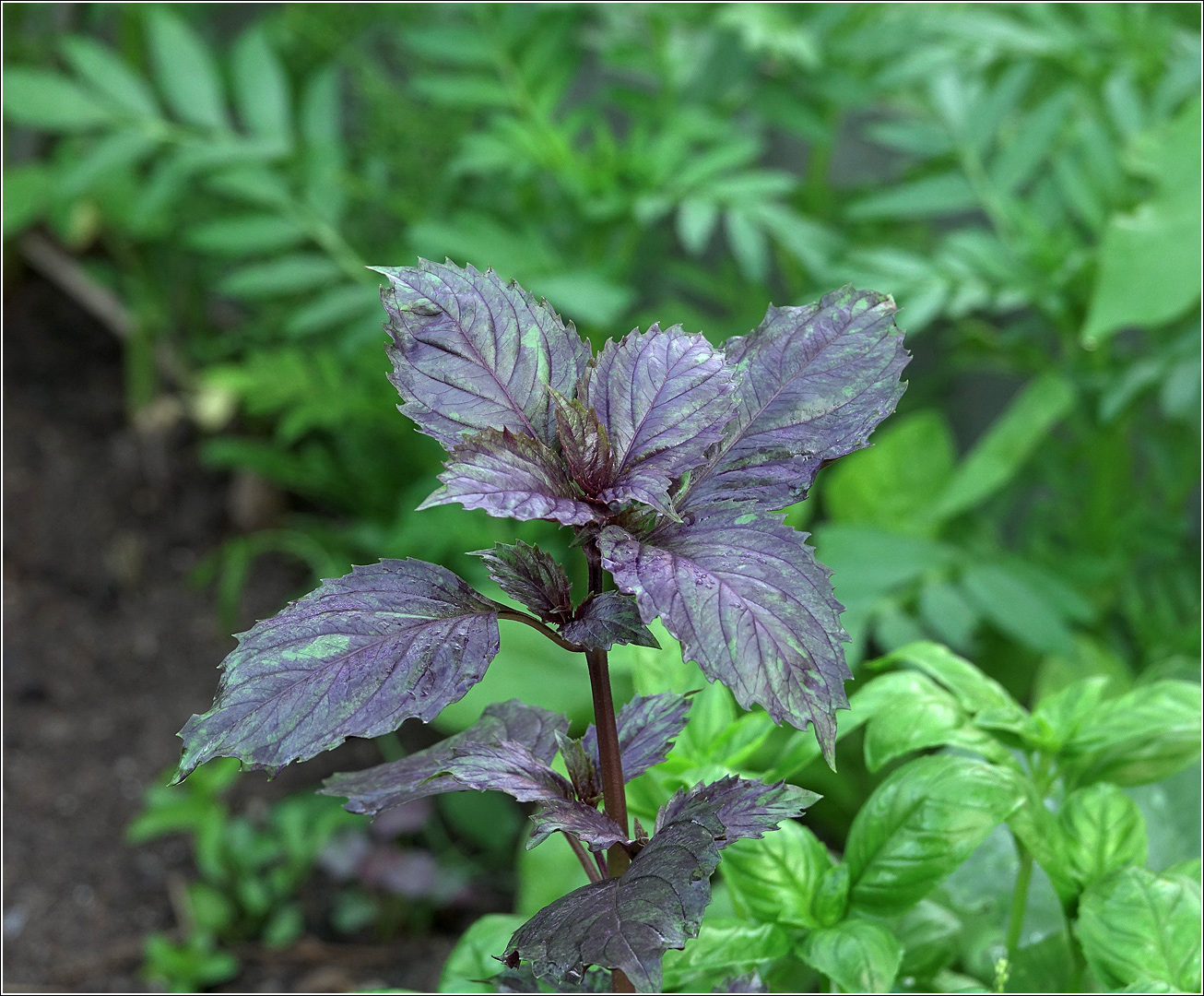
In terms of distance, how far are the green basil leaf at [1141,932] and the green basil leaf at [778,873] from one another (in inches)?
5.6

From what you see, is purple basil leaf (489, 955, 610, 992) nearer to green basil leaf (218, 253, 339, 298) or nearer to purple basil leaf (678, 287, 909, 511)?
purple basil leaf (678, 287, 909, 511)

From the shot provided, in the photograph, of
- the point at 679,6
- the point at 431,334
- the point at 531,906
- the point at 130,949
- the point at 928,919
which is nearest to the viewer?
the point at 431,334

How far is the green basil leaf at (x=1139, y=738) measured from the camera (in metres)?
0.63

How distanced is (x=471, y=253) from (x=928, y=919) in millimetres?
881

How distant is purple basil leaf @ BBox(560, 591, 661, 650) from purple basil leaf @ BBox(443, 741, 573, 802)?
0.23ft

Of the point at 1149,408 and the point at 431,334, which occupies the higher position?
the point at 431,334

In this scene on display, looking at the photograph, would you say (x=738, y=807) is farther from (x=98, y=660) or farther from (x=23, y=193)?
(x=23, y=193)

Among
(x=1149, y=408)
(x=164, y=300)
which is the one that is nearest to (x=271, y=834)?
(x=164, y=300)

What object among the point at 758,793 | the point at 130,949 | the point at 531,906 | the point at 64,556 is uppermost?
the point at 758,793

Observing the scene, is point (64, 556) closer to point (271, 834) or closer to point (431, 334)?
point (271, 834)

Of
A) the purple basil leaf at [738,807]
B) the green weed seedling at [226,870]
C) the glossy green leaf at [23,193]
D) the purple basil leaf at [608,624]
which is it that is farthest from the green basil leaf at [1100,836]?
the glossy green leaf at [23,193]

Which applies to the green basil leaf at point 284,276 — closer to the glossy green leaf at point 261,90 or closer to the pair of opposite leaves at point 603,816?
the glossy green leaf at point 261,90

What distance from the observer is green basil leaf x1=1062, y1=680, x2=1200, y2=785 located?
63 cm

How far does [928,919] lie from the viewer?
66 centimetres
